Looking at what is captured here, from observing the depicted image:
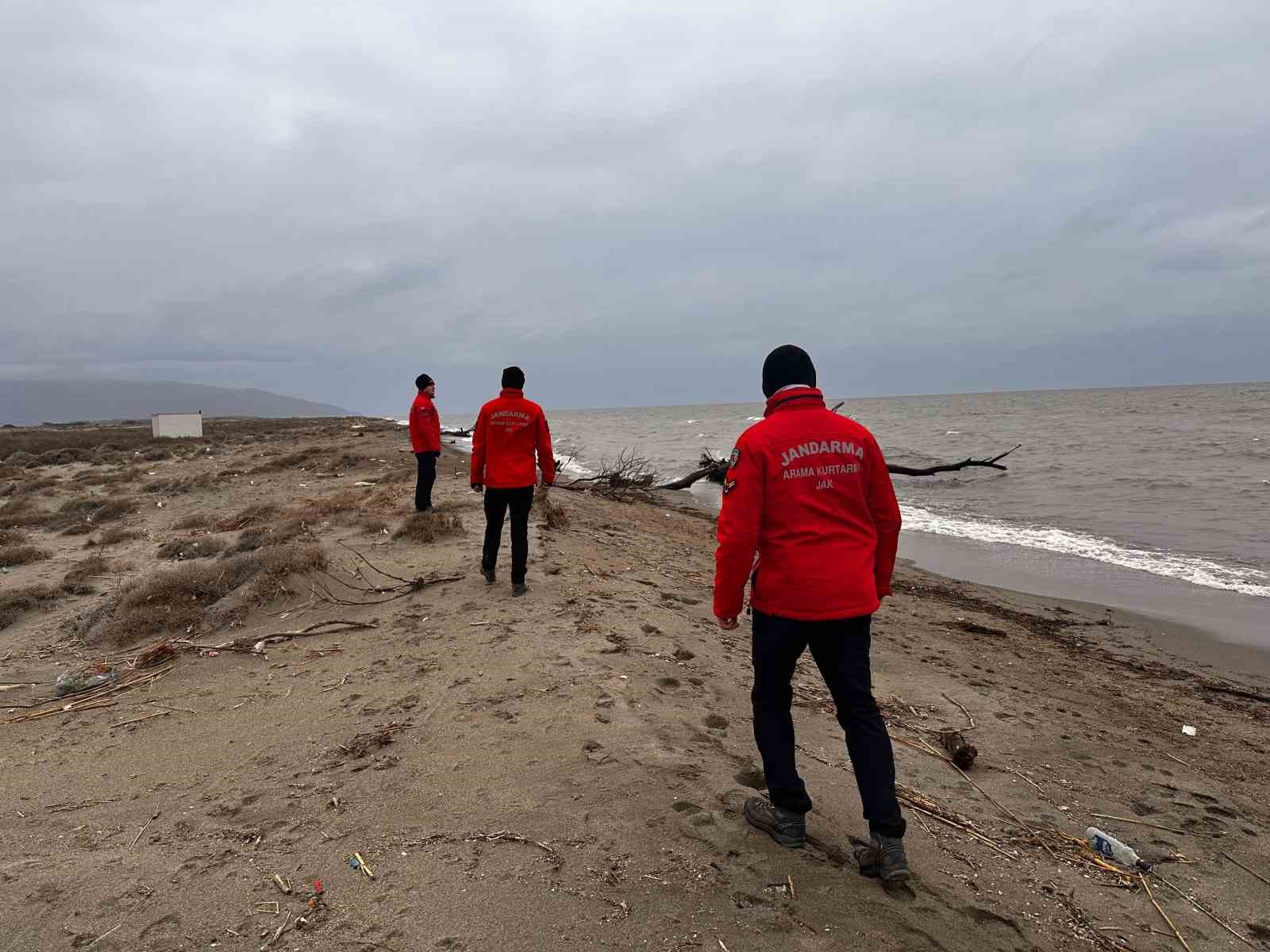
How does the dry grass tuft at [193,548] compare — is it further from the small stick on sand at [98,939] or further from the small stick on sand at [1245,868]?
the small stick on sand at [1245,868]

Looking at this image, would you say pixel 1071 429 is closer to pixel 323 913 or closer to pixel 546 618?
pixel 546 618

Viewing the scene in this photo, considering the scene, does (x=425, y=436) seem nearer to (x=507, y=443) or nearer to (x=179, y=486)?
(x=507, y=443)

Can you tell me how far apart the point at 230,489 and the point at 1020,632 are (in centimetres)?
1432

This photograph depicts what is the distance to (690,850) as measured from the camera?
2.89 meters

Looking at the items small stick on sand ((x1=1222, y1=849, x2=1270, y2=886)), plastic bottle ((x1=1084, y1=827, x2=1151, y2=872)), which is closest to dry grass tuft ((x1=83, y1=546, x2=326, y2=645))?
plastic bottle ((x1=1084, y1=827, x2=1151, y2=872))

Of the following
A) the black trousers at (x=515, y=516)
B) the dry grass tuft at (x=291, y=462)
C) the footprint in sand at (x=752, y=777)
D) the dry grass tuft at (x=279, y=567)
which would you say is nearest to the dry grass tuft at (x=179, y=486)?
the dry grass tuft at (x=291, y=462)

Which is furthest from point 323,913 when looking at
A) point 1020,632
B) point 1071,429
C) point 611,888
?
point 1071,429

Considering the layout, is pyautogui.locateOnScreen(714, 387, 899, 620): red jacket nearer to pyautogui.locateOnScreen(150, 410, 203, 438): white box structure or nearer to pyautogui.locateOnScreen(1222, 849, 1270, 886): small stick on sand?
pyautogui.locateOnScreen(1222, 849, 1270, 886): small stick on sand

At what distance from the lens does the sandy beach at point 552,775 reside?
8.72 ft

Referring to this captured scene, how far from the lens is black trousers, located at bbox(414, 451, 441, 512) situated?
33.3 feet

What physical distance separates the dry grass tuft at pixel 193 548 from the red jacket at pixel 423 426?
2741mm

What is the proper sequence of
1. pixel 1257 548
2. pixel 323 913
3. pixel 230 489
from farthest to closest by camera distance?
pixel 230 489, pixel 1257 548, pixel 323 913

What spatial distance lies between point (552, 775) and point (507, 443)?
3.44 meters

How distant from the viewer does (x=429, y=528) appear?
879 centimetres
